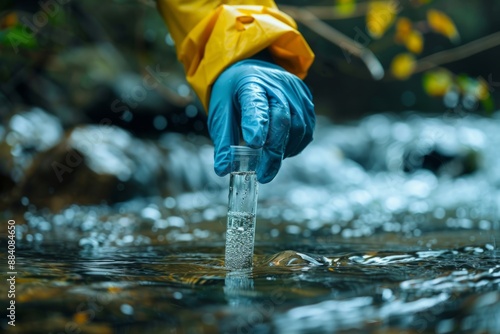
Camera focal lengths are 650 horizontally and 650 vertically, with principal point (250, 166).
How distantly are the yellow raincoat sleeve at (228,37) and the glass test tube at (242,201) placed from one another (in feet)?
1.84

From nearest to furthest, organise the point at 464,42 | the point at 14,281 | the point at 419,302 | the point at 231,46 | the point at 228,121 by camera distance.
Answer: the point at 419,302 → the point at 14,281 → the point at 228,121 → the point at 231,46 → the point at 464,42

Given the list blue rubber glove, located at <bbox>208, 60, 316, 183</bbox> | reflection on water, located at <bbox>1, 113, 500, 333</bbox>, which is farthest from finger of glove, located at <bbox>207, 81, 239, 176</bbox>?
reflection on water, located at <bbox>1, 113, 500, 333</bbox>

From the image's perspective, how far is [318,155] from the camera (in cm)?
787

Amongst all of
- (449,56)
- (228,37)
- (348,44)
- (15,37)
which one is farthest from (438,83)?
(15,37)

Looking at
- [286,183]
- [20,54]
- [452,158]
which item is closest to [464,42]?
[452,158]

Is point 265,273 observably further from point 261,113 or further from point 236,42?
point 236,42

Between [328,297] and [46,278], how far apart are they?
791mm

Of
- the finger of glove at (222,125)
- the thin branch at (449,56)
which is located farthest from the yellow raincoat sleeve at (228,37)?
the thin branch at (449,56)

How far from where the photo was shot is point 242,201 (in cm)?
186

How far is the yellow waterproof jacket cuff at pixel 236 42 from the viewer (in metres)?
2.27

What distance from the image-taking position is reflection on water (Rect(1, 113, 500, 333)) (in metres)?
1.35

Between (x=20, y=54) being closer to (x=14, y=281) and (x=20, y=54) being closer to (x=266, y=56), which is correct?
(x=266, y=56)

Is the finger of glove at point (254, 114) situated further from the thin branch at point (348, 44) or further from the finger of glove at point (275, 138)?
the thin branch at point (348, 44)

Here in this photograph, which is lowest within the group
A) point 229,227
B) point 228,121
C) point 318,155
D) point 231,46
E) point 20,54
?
point 229,227
